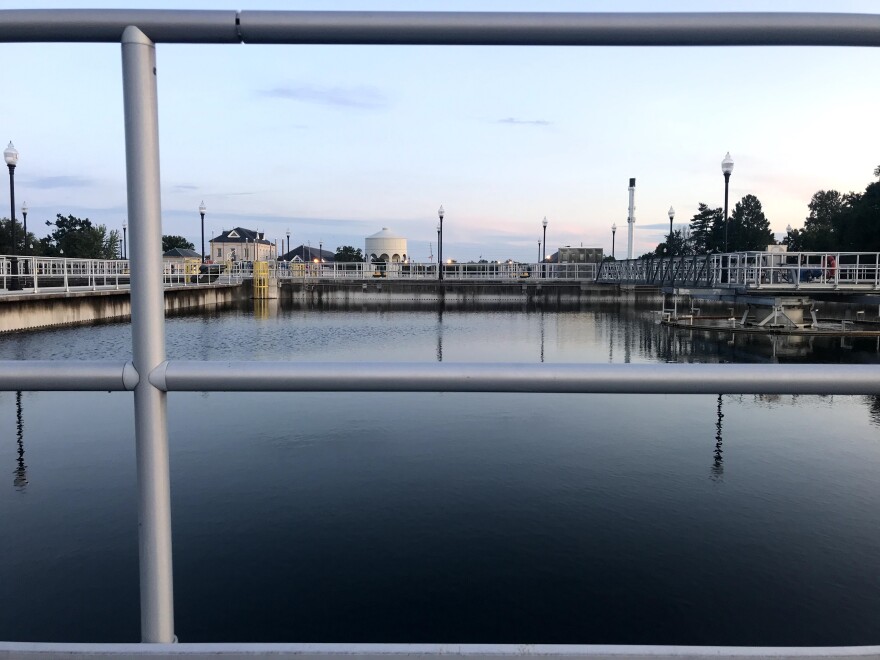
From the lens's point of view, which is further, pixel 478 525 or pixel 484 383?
pixel 478 525

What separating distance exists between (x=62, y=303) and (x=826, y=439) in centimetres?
2546

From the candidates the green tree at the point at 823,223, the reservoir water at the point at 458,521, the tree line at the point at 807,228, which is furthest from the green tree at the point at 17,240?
the green tree at the point at 823,223

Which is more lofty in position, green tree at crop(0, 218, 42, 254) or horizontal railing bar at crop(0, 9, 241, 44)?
green tree at crop(0, 218, 42, 254)

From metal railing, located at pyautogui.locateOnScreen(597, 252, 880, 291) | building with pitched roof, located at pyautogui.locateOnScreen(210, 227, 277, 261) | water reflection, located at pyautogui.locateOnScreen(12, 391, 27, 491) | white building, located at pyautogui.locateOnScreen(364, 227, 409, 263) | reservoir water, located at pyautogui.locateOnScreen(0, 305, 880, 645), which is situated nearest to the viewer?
reservoir water, located at pyautogui.locateOnScreen(0, 305, 880, 645)

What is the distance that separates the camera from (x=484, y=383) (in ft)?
3.95

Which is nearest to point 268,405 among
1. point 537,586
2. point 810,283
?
point 537,586

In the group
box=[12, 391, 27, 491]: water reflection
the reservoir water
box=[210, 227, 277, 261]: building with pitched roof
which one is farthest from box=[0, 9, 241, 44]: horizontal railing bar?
box=[210, 227, 277, 261]: building with pitched roof

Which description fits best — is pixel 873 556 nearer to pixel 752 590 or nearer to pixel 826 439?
pixel 752 590

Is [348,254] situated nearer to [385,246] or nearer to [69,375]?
[385,246]

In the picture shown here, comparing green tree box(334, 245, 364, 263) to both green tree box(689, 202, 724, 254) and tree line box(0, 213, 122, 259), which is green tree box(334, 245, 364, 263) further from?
green tree box(689, 202, 724, 254)

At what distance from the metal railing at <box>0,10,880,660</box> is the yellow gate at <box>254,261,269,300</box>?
175ft

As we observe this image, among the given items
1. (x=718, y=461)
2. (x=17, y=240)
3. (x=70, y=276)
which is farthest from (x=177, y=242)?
(x=718, y=461)

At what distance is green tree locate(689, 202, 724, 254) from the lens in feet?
281

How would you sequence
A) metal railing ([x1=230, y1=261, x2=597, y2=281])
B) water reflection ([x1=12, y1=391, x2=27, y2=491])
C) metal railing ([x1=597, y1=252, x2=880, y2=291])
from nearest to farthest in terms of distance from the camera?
water reflection ([x1=12, y1=391, x2=27, y2=491]) < metal railing ([x1=597, y1=252, x2=880, y2=291]) < metal railing ([x1=230, y1=261, x2=597, y2=281])
